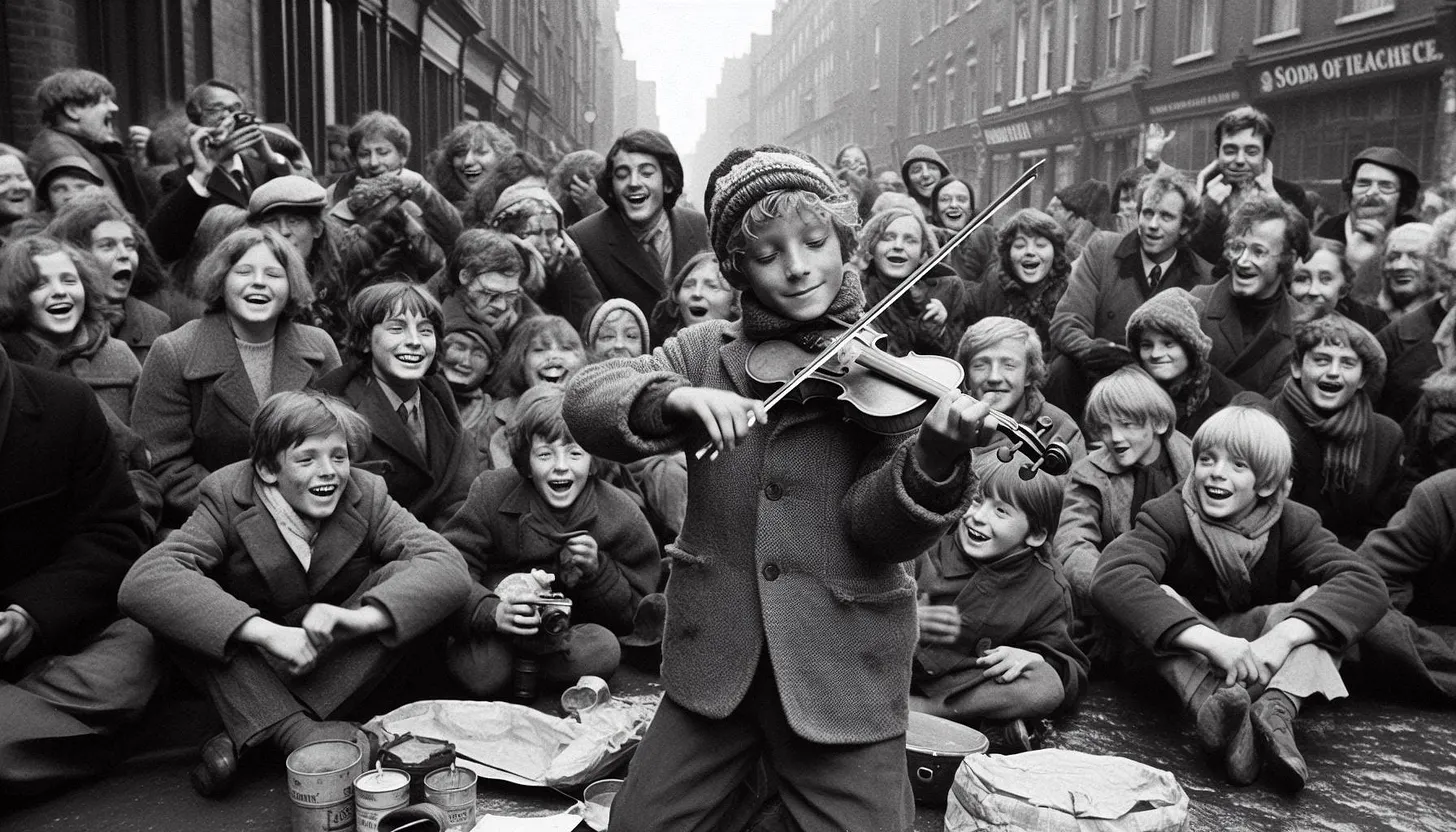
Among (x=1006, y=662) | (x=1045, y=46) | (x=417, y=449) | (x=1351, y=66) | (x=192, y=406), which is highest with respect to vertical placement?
(x=1045, y=46)

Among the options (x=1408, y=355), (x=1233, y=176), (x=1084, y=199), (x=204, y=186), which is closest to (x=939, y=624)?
(x=1408, y=355)

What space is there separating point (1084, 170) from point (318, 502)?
73.3 feet

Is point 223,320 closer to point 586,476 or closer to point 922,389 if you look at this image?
Answer: point 586,476

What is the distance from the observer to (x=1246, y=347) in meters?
5.68

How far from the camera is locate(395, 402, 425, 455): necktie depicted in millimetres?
4556

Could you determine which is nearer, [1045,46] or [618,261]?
[618,261]

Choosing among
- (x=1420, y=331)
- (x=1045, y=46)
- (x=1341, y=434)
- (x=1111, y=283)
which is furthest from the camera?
(x=1045, y=46)

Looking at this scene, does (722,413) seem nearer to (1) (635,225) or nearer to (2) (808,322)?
(2) (808,322)

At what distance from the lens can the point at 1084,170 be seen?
78.2 ft

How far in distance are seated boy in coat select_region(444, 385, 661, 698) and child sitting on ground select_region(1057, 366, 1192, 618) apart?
1.66m

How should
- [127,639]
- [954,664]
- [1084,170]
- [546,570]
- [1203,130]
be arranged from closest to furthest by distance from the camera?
[127,639] < [954,664] < [546,570] < [1203,130] < [1084,170]

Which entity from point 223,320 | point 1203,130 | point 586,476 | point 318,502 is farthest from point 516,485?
point 1203,130

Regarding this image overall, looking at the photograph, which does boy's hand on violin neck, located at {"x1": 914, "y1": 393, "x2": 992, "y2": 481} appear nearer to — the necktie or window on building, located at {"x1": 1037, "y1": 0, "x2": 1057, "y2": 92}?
the necktie

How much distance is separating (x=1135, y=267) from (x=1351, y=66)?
34.3 ft
